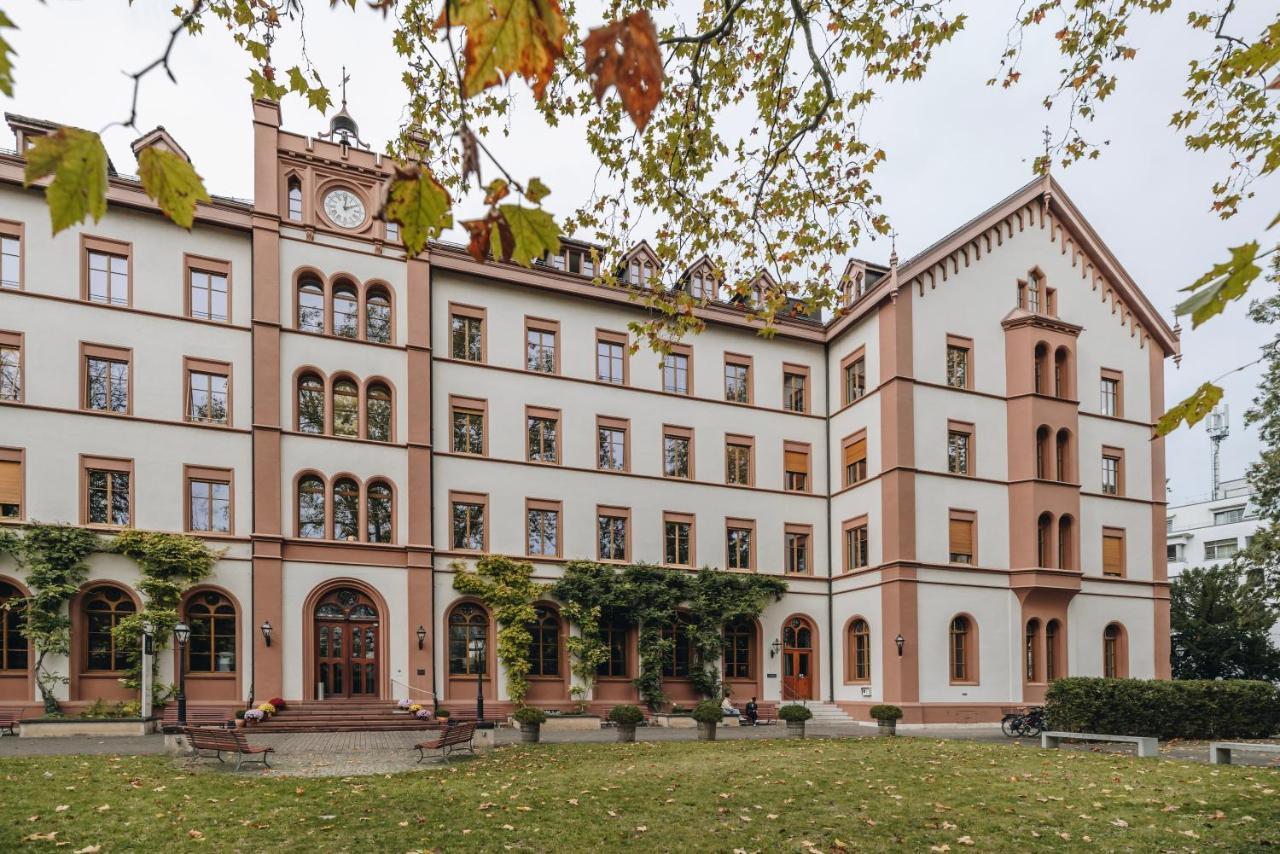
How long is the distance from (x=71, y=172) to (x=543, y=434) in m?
27.4

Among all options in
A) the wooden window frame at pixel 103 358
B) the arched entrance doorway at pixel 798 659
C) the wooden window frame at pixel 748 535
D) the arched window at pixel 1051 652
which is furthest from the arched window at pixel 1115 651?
the wooden window frame at pixel 103 358

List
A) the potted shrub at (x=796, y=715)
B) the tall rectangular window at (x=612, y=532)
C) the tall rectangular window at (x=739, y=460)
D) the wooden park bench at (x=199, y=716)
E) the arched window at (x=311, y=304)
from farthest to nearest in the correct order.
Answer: the tall rectangular window at (x=739, y=460) < the tall rectangular window at (x=612, y=532) < the arched window at (x=311, y=304) < the wooden park bench at (x=199, y=716) < the potted shrub at (x=796, y=715)

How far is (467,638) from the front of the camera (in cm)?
2759

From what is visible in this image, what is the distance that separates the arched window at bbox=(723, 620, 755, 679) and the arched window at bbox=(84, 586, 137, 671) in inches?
718

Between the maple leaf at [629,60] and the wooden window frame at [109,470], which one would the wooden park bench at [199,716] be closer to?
the wooden window frame at [109,470]

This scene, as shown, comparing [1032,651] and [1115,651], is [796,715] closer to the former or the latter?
[1032,651]

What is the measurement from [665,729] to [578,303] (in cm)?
1426

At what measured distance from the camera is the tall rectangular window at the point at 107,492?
2380 centimetres

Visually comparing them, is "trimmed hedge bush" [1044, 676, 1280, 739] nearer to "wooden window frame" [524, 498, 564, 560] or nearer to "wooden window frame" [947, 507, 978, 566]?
"wooden window frame" [947, 507, 978, 566]

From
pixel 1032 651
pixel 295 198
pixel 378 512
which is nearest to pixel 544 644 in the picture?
pixel 378 512

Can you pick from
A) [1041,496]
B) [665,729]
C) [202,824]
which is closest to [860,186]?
[202,824]

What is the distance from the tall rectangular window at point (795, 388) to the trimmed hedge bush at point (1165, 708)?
13.7 metres

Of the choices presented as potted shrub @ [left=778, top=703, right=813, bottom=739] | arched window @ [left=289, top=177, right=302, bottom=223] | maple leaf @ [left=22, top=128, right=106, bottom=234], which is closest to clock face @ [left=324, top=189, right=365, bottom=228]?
arched window @ [left=289, top=177, right=302, bottom=223]

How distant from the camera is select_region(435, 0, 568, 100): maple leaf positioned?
2.82 metres
